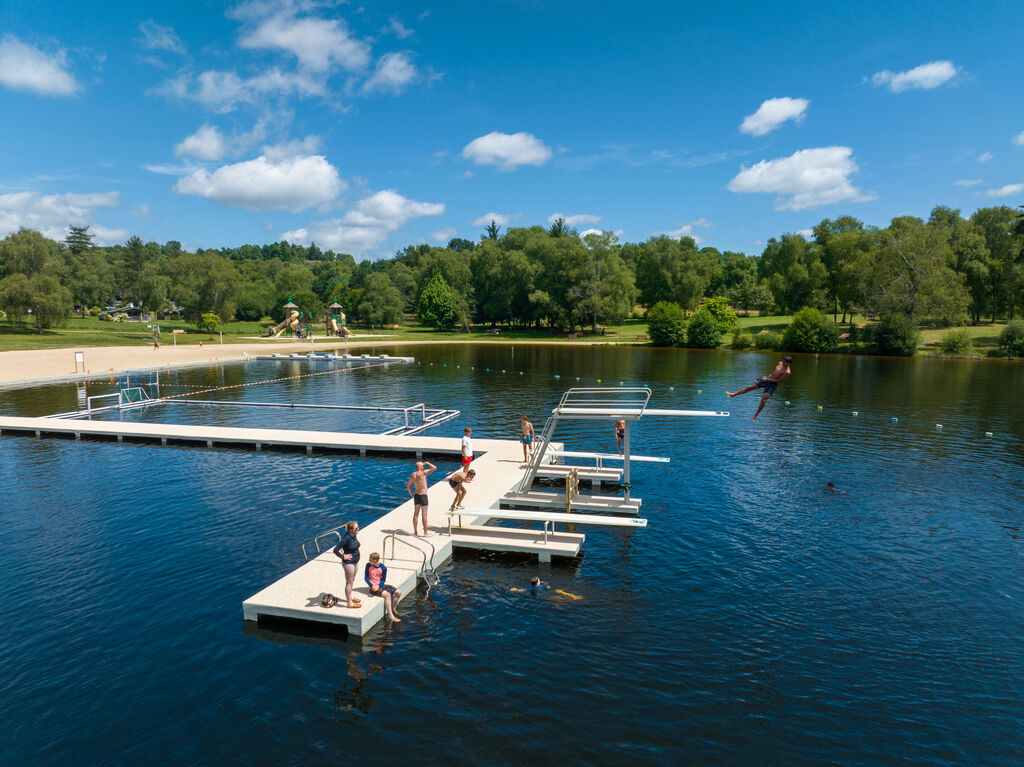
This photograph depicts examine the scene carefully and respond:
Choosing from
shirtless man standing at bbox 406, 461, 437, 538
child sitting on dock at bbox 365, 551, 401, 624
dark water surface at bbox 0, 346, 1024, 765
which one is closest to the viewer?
dark water surface at bbox 0, 346, 1024, 765

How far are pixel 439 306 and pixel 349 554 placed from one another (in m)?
136

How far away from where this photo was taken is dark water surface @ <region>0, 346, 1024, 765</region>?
1240 cm

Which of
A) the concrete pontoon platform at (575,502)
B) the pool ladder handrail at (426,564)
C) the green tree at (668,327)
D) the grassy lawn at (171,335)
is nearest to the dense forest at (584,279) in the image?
the grassy lawn at (171,335)

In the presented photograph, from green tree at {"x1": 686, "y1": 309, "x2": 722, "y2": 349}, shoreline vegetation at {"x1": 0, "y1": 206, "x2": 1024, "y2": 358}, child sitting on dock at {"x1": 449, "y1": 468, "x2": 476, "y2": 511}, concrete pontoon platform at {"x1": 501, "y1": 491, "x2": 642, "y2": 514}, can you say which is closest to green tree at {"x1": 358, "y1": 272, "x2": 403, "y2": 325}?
shoreline vegetation at {"x1": 0, "y1": 206, "x2": 1024, "y2": 358}

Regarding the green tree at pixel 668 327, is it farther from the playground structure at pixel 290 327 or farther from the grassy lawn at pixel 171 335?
the playground structure at pixel 290 327

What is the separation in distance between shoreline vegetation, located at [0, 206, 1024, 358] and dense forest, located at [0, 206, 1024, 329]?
336 mm

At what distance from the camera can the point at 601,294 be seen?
129m

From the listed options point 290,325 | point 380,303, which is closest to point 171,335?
point 290,325

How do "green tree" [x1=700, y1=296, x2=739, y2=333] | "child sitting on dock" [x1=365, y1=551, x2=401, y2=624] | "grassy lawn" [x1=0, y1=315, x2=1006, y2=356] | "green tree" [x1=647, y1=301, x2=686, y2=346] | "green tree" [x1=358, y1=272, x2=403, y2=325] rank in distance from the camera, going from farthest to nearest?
1. "green tree" [x1=358, y1=272, x2=403, y2=325]
2. "green tree" [x1=700, y1=296, x2=739, y2=333]
3. "green tree" [x1=647, y1=301, x2=686, y2=346]
4. "grassy lawn" [x1=0, y1=315, x2=1006, y2=356]
5. "child sitting on dock" [x1=365, y1=551, x2=401, y2=624]

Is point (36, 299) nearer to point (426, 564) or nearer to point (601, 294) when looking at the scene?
point (601, 294)

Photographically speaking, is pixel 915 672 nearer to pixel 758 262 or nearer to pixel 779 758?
pixel 779 758

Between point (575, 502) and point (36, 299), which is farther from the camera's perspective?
point (36, 299)

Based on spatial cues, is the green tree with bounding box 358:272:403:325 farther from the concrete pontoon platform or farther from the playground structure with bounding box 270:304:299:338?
the concrete pontoon platform

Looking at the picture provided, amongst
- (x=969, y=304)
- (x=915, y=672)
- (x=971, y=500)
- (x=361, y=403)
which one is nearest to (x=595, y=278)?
(x=969, y=304)
